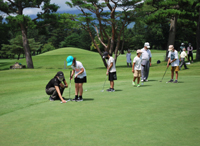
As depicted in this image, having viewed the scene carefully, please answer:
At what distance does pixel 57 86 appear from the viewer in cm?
887

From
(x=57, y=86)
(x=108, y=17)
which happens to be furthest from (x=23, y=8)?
(x=57, y=86)

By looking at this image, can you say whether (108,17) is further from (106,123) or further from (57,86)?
(106,123)

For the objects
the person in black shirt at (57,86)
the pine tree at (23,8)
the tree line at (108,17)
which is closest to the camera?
the person in black shirt at (57,86)

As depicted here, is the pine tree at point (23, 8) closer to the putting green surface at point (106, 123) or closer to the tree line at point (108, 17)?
the tree line at point (108, 17)

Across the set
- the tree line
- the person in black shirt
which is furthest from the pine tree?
the person in black shirt

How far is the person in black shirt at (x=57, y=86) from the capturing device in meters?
8.80

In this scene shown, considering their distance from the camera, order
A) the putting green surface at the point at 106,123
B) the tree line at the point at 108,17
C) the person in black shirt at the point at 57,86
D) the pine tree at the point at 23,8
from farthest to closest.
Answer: the pine tree at the point at 23,8, the tree line at the point at 108,17, the person in black shirt at the point at 57,86, the putting green surface at the point at 106,123

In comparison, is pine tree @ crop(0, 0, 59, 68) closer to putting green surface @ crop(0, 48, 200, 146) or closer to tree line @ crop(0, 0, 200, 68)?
tree line @ crop(0, 0, 200, 68)

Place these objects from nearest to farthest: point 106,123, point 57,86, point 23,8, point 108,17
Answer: point 106,123
point 57,86
point 108,17
point 23,8

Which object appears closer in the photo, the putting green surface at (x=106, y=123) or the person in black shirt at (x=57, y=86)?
the putting green surface at (x=106, y=123)

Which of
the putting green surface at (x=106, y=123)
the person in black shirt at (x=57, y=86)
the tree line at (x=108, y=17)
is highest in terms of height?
the tree line at (x=108, y=17)

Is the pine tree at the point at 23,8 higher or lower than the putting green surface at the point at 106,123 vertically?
higher

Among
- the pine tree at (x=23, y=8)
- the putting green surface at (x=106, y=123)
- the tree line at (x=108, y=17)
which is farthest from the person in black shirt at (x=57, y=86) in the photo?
the pine tree at (x=23, y=8)

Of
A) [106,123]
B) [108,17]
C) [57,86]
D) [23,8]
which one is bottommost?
[106,123]
